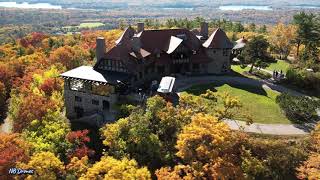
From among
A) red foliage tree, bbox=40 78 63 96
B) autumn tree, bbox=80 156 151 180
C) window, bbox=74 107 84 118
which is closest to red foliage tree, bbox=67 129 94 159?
autumn tree, bbox=80 156 151 180

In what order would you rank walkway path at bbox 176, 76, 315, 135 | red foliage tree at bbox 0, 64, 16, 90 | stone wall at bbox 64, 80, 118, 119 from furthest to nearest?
red foliage tree at bbox 0, 64, 16, 90
stone wall at bbox 64, 80, 118, 119
walkway path at bbox 176, 76, 315, 135

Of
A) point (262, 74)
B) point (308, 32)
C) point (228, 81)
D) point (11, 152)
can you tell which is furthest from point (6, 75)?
point (308, 32)

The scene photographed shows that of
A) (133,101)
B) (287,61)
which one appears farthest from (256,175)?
(287,61)

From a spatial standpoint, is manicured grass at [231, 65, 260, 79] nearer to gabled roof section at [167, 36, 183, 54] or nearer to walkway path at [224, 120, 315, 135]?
gabled roof section at [167, 36, 183, 54]

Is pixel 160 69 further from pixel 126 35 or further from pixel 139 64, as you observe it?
pixel 126 35

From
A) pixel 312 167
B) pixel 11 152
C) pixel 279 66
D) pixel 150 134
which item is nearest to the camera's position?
pixel 312 167

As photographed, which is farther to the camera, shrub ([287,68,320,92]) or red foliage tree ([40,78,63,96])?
red foliage tree ([40,78,63,96])
